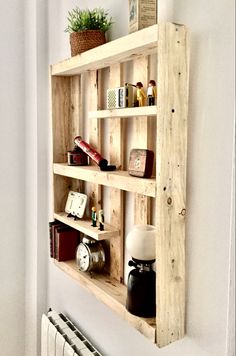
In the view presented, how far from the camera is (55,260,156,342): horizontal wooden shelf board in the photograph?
1.27 metres

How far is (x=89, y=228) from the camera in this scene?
5.38 feet

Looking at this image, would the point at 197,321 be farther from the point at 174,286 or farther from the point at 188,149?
the point at 188,149

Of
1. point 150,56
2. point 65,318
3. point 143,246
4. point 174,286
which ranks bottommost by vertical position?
point 65,318

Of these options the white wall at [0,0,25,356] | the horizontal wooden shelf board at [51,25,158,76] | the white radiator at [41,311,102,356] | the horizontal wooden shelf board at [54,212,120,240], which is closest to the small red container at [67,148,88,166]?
the horizontal wooden shelf board at [54,212,120,240]

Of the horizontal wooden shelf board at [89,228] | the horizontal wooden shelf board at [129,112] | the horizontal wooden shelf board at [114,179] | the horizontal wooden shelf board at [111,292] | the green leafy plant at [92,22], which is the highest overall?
the green leafy plant at [92,22]

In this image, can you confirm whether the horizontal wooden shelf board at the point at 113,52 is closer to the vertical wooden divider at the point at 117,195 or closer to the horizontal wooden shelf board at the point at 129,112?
Answer: the vertical wooden divider at the point at 117,195

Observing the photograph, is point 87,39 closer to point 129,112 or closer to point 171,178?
point 129,112

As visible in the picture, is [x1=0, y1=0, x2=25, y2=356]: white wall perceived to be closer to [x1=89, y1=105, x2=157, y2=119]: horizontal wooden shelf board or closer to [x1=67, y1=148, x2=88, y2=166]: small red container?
[x1=67, y1=148, x2=88, y2=166]: small red container

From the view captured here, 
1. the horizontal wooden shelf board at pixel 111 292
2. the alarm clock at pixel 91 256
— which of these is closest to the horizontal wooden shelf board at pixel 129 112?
the alarm clock at pixel 91 256

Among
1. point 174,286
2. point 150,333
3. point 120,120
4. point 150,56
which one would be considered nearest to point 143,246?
point 174,286

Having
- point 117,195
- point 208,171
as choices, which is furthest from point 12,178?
point 208,171

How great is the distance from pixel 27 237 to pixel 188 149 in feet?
4.67

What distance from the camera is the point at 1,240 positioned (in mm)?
2307

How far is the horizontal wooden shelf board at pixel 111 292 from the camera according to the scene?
1.27 metres
